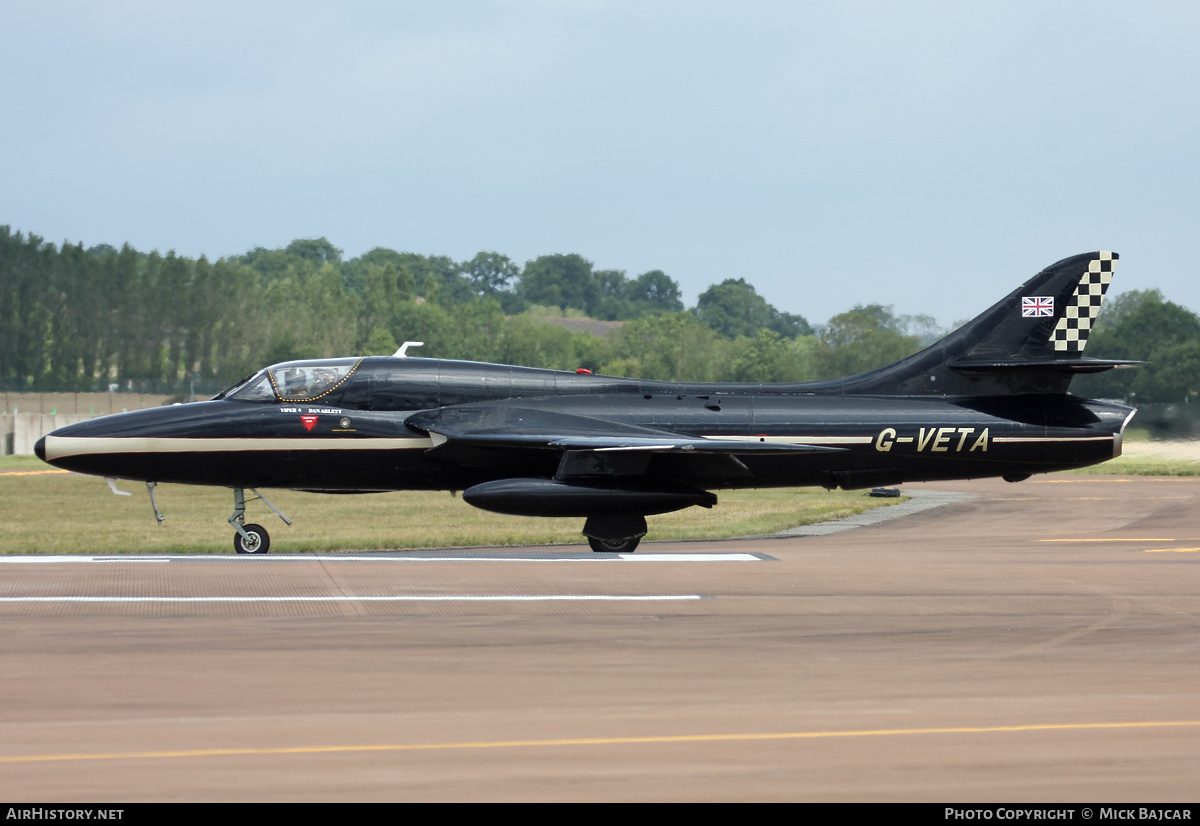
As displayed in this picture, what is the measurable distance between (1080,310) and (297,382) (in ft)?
37.1

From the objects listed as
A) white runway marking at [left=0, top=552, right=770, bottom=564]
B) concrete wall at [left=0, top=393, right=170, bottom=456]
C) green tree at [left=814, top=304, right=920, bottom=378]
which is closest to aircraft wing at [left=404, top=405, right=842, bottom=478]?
white runway marking at [left=0, top=552, right=770, bottom=564]

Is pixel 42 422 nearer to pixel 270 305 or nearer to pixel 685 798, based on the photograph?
pixel 270 305

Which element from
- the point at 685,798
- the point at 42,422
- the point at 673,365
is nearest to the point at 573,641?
the point at 685,798

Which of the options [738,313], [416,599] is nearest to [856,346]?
[416,599]

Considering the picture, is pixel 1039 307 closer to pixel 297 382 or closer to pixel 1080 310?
pixel 1080 310

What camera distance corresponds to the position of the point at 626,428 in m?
17.0

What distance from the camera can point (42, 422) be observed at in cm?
5425

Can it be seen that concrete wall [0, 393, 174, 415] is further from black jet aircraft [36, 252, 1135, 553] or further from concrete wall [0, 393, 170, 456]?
black jet aircraft [36, 252, 1135, 553]

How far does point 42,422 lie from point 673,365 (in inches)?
1565

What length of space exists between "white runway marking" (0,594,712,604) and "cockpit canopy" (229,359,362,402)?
7088mm

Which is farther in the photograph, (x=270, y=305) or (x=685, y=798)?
(x=270, y=305)

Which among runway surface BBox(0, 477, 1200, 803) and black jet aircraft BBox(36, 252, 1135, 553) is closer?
runway surface BBox(0, 477, 1200, 803)

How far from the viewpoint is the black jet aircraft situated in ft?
54.2

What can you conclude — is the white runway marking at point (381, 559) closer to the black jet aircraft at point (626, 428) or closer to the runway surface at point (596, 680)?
the runway surface at point (596, 680)
